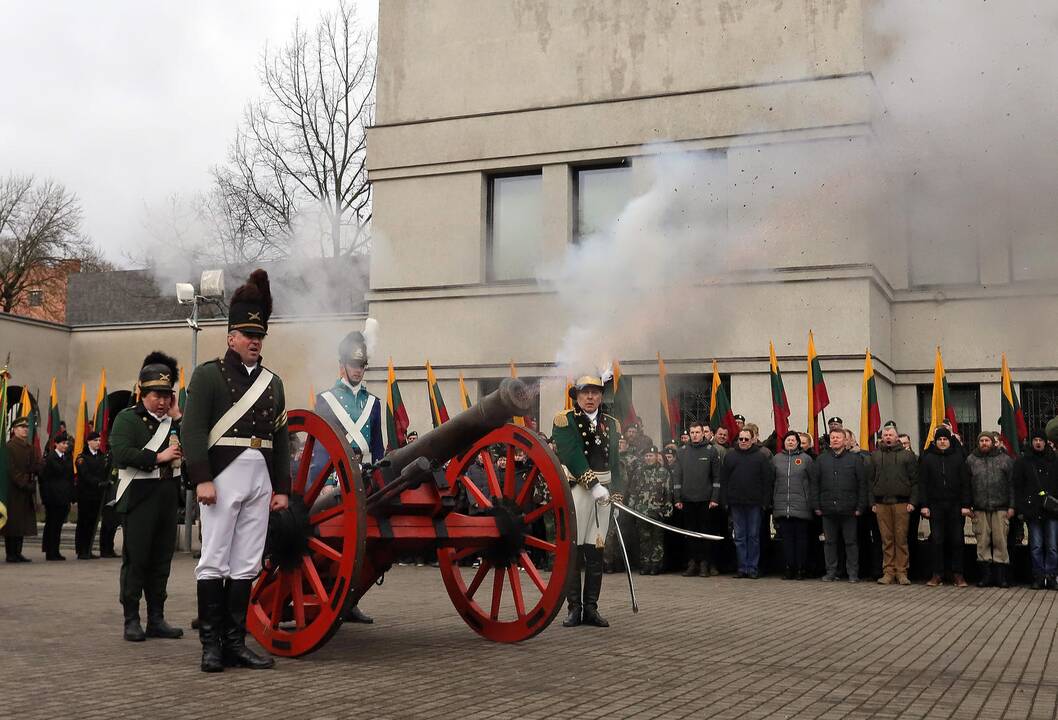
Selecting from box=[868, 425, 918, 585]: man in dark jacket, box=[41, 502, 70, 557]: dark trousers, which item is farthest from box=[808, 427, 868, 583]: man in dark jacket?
box=[41, 502, 70, 557]: dark trousers

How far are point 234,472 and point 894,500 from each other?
907 cm

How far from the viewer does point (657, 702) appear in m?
5.75

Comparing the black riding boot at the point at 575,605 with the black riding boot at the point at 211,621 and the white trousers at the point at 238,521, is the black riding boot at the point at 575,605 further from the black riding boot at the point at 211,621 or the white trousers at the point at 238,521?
the black riding boot at the point at 211,621

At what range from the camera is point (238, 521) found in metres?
6.74

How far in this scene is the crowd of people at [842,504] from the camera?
43.2ft

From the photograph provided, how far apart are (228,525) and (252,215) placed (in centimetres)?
2875

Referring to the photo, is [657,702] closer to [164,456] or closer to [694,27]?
[164,456]

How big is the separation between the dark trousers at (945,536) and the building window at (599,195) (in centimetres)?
821

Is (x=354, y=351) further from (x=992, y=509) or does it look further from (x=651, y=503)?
(x=992, y=509)

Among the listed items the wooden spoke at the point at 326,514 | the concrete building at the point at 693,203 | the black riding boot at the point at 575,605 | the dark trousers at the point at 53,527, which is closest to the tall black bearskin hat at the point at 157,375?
the wooden spoke at the point at 326,514

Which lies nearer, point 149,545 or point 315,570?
point 315,570

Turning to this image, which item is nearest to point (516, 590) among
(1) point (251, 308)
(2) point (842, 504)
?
(1) point (251, 308)

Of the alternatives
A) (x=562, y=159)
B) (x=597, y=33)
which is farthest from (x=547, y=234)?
(x=597, y=33)

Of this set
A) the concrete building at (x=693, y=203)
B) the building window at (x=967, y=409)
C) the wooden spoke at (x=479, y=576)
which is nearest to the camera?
the wooden spoke at (x=479, y=576)
